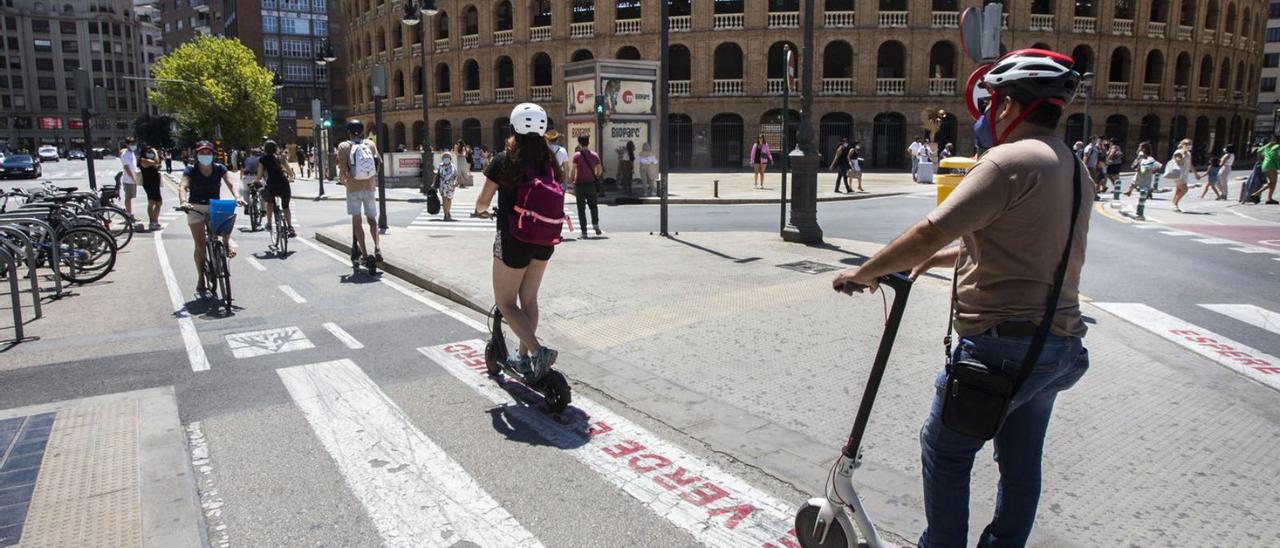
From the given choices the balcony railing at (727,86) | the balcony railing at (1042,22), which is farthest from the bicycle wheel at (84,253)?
the balcony railing at (1042,22)

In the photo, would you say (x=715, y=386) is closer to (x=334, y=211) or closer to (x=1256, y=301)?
(x=1256, y=301)

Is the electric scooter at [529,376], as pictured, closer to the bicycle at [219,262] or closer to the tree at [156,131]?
the bicycle at [219,262]

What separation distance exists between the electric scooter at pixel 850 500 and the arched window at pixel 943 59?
44.0 m

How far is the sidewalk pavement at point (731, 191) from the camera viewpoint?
74.4 ft

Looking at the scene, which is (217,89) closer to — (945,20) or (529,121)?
(945,20)

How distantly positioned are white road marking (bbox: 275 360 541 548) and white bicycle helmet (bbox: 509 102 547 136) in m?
1.96

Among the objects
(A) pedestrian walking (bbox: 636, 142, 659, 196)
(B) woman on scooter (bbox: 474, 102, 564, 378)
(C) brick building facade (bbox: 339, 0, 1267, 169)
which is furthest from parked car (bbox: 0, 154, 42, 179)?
(B) woman on scooter (bbox: 474, 102, 564, 378)

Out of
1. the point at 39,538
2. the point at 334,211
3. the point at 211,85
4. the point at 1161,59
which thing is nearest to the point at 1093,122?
the point at 1161,59

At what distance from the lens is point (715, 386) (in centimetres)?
549

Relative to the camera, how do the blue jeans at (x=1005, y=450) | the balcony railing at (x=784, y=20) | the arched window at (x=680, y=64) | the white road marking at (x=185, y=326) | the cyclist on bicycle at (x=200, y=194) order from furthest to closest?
1. the arched window at (x=680, y=64)
2. the balcony railing at (x=784, y=20)
3. the cyclist on bicycle at (x=200, y=194)
4. the white road marking at (x=185, y=326)
5. the blue jeans at (x=1005, y=450)

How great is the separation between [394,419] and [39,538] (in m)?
1.90

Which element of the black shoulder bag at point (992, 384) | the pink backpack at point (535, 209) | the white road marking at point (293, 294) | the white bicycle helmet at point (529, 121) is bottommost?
the white road marking at point (293, 294)

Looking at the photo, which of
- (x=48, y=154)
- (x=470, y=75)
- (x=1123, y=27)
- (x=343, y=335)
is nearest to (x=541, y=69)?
(x=470, y=75)

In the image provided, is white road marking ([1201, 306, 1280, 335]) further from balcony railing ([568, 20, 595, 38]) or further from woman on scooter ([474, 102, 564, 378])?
balcony railing ([568, 20, 595, 38])
